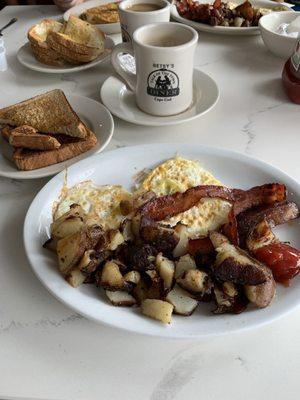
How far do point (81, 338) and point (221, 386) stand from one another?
264 millimetres

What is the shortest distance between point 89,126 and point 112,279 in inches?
25.0

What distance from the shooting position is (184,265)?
34.1 inches

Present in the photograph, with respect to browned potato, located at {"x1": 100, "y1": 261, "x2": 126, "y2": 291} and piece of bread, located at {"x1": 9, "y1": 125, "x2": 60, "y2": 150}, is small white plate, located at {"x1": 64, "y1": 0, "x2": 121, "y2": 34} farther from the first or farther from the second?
browned potato, located at {"x1": 100, "y1": 261, "x2": 126, "y2": 291}

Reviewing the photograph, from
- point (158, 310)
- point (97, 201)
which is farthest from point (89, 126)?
point (158, 310)

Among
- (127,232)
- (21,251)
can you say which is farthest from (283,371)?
(21,251)

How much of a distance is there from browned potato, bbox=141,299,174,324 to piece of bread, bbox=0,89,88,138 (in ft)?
1.91

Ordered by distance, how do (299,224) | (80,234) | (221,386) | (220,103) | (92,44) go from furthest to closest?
(92,44), (220,103), (299,224), (80,234), (221,386)

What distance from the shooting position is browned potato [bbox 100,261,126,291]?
0.84 metres

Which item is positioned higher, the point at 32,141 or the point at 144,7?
the point at 144,7

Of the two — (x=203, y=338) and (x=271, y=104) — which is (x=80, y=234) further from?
(x=271, y=104)

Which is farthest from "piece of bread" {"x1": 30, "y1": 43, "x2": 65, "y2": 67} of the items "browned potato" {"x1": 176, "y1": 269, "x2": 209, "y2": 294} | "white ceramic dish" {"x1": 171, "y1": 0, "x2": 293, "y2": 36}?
"browned potato" {"x1": 176, "y1": 269, "x2": 209, "y2": 294}

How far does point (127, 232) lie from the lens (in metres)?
0.95

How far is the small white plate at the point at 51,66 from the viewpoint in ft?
5.45

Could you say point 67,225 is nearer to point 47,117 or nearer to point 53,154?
point 53,154
